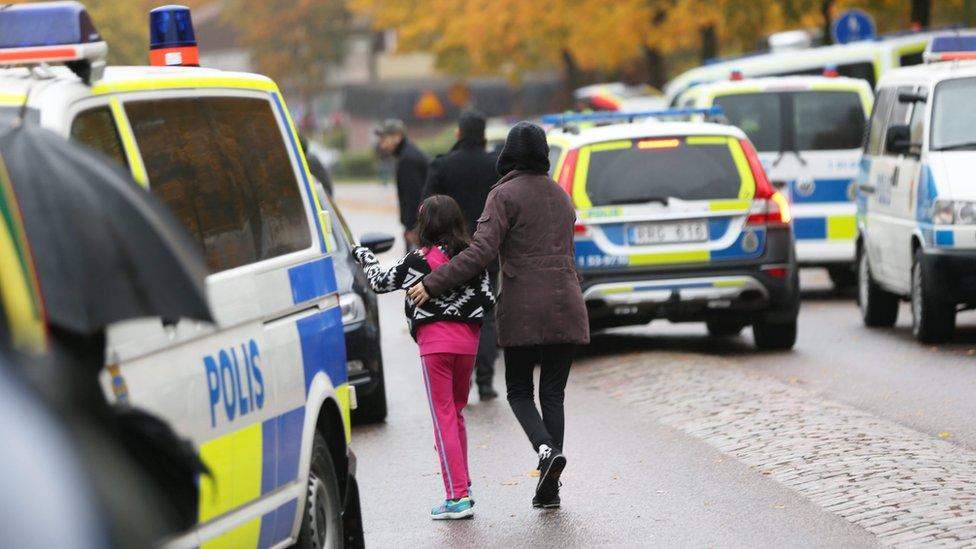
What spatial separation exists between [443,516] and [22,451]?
18.2 ft

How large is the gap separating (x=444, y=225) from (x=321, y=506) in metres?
2.38

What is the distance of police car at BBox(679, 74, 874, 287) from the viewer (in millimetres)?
19047

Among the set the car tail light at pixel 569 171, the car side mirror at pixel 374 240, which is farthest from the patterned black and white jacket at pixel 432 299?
the car tail light at pixel 569 171

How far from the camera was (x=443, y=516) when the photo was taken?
853cm

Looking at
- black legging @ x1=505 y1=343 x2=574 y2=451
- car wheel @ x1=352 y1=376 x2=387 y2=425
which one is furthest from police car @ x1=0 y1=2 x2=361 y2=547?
car wheel @ x1=352 y1=376 x2=387 y2=425

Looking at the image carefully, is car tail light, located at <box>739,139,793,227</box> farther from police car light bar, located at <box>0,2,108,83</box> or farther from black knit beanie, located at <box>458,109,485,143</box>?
police car light bar, located at <box>0,2,108,83</box>

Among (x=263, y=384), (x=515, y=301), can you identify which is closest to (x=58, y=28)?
(x=263, y=384)

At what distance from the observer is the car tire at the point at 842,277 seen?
2120 cm

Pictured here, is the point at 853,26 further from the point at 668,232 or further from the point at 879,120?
the point at 668,232

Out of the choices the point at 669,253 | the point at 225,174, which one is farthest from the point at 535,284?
the point at 669,253

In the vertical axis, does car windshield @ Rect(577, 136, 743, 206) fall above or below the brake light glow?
below

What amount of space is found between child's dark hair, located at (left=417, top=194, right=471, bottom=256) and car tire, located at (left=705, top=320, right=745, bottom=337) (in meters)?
7.28

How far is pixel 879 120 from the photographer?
16406 mm

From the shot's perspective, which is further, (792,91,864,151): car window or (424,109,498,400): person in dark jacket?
(792,91,864,151): car window
